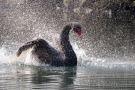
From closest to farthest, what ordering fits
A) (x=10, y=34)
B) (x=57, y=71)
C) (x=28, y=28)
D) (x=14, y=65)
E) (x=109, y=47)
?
(x=57, y=71), (x=14, y=65), (x=109, y=47), (x=10, y=34), (x=28, y=28)

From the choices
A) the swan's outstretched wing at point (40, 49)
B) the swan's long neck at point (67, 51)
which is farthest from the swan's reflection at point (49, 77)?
the swan's outstretched wing at point (40, 49)

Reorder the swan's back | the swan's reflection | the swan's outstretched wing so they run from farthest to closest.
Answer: the swan's outstretched wing, the swan's back, the swan's reflection

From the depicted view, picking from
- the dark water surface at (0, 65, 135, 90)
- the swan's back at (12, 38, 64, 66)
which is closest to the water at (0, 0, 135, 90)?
the dark water surface at (0, 65, 135, 90)

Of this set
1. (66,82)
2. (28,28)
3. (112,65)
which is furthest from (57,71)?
(28,28)

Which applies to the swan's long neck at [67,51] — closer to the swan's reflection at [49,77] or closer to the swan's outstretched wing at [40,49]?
the swan's outstretched wing at [40,49]

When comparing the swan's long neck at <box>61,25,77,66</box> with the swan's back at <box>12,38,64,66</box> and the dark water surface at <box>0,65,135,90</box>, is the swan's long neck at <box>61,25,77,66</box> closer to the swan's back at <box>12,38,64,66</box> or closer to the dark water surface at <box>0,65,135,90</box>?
the swan's back at <box>12,38,64,66</box>

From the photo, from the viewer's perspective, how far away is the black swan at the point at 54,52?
15891 mm

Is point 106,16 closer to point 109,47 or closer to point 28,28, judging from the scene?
point 28,28

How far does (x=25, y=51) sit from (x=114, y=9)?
2011 centimetres

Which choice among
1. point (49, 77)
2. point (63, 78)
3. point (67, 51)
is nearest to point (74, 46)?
point (67, 51)

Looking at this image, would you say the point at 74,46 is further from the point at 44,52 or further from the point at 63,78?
the point at 63,78

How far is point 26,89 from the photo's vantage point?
36.0ft

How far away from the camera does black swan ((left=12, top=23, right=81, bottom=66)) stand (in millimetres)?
15891

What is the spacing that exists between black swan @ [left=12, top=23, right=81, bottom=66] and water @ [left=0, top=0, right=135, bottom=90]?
0.95 feet
